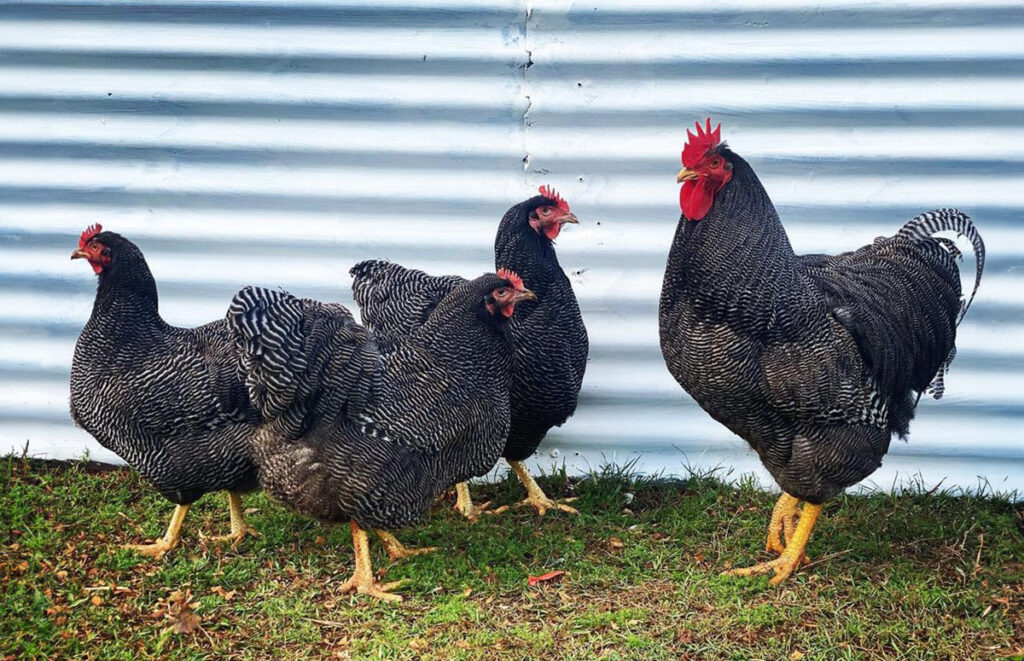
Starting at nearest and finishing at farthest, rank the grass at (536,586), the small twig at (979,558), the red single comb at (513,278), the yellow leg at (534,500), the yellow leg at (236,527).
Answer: the grass at (536,586) < the red single comb at (513,278) < the small twig at (979,558) < the yellow leg at (236,527) < the yellow leg at (534,500)

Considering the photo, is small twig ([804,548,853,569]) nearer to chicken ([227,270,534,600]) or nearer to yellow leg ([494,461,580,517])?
yellow leg ([494,461,580,517])

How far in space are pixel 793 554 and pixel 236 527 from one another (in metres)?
2.65

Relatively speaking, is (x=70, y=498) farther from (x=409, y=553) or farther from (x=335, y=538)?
(x=409, y=553)

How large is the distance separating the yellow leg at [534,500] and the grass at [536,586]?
8cm

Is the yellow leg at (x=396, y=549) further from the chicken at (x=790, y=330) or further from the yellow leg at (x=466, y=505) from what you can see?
the chicken at (x=790, y=330)

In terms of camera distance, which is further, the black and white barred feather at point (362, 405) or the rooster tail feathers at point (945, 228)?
the rooster tail feathers at point (945, 228)

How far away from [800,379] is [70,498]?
3.76 meters

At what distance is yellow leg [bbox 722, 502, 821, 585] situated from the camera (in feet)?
15.2

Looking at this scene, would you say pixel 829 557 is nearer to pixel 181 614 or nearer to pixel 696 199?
pixel 696 199

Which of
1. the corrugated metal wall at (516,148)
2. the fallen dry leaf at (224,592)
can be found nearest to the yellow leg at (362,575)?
the fallen dry leaf at (224,592)

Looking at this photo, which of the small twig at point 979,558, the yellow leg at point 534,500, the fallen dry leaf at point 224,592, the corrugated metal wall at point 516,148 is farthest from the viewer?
the yellow leg at point 534,500

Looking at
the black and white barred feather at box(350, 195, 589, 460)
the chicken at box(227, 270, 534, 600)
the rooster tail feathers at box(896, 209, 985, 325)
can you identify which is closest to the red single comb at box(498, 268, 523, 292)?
the chicken at box(227, 270, 534, 600)

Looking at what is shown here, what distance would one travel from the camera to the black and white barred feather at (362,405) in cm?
432

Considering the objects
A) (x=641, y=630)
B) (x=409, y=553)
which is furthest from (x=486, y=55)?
(x=641, y=630)
